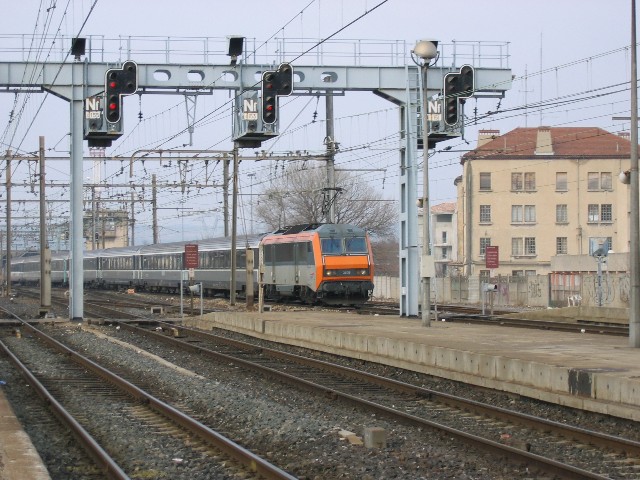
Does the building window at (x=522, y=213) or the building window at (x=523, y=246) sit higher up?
the building window at (x=522, y=213)

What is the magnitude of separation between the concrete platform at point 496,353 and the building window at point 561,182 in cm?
4986

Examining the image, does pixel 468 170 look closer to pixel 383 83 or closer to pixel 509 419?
pixel 383 83

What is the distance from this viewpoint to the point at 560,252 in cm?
7738

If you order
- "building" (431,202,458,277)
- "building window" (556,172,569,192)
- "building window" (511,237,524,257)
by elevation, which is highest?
"building window" (556,172,569,192)

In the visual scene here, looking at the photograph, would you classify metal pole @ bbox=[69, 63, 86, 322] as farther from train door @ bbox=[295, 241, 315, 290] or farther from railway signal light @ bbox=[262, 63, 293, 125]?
train door @ bbox=[295, 241, 315, 290]

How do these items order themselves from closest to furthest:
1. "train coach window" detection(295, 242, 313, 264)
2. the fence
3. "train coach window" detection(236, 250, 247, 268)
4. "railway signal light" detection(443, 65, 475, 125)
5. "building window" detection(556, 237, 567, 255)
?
"railway signal light" detection(443, 65, 475, 125) < "train coach window" detection(295, 242, 313, 264) < the fence < "train coach window" detection(236, 250, 247, 268) < "building window" detection(556, 237, 567, 255)

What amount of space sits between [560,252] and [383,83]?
163ft

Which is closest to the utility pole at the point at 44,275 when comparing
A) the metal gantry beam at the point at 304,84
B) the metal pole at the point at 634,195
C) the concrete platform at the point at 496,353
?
the metal gantry beam at the point at 304,84

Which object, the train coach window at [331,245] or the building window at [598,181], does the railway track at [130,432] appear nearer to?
the train coach window at [331,245]

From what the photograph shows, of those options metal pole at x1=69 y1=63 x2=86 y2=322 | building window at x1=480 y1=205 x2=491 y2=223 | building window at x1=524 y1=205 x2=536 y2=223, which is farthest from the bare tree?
metal pole at x1=69 y1=63 x2=86 y2=322

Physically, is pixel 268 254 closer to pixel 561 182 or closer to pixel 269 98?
pixel 269 98

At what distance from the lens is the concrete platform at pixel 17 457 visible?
9.05 m

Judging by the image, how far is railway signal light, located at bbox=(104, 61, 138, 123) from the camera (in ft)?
82.1

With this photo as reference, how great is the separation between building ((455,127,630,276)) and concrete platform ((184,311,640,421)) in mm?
48443
